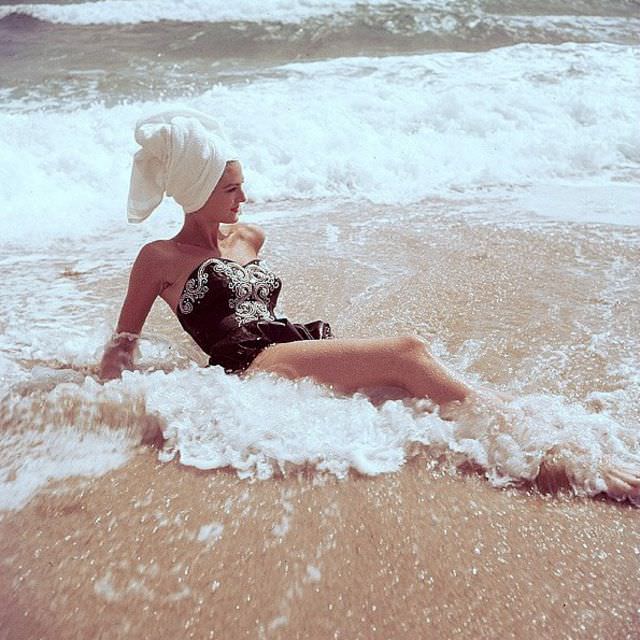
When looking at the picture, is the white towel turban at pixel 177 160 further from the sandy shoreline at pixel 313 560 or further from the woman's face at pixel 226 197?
the sandy shoreline at pixel 313 560

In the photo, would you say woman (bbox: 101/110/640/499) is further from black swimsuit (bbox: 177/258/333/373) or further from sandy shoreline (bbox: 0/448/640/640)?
sandy shoreline (bbox: 0/448/640/640)

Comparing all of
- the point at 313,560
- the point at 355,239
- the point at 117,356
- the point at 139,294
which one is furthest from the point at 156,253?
the point at 355,239

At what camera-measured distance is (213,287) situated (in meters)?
2.74

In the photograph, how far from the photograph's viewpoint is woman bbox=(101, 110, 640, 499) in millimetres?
2602

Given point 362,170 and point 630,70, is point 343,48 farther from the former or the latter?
point 362,170

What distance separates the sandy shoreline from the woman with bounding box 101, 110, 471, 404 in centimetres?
44

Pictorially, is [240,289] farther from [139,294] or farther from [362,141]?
[362,141]

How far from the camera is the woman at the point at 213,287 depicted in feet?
8.62

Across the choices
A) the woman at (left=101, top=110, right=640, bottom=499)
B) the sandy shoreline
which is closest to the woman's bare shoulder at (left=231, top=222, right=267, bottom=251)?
the woman at (left=101, top=110, right=640, bottom=499)

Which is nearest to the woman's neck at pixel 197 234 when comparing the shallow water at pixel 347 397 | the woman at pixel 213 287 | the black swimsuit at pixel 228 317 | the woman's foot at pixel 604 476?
the woman at pixel 213 287

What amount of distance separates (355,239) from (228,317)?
2.21 meters

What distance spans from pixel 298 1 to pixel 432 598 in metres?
13.7

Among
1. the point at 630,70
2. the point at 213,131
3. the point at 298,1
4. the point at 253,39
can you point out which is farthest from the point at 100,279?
the point at 298,1

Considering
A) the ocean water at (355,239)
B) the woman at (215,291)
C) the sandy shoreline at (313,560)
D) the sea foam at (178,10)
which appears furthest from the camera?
the sea foam at (178,10)
